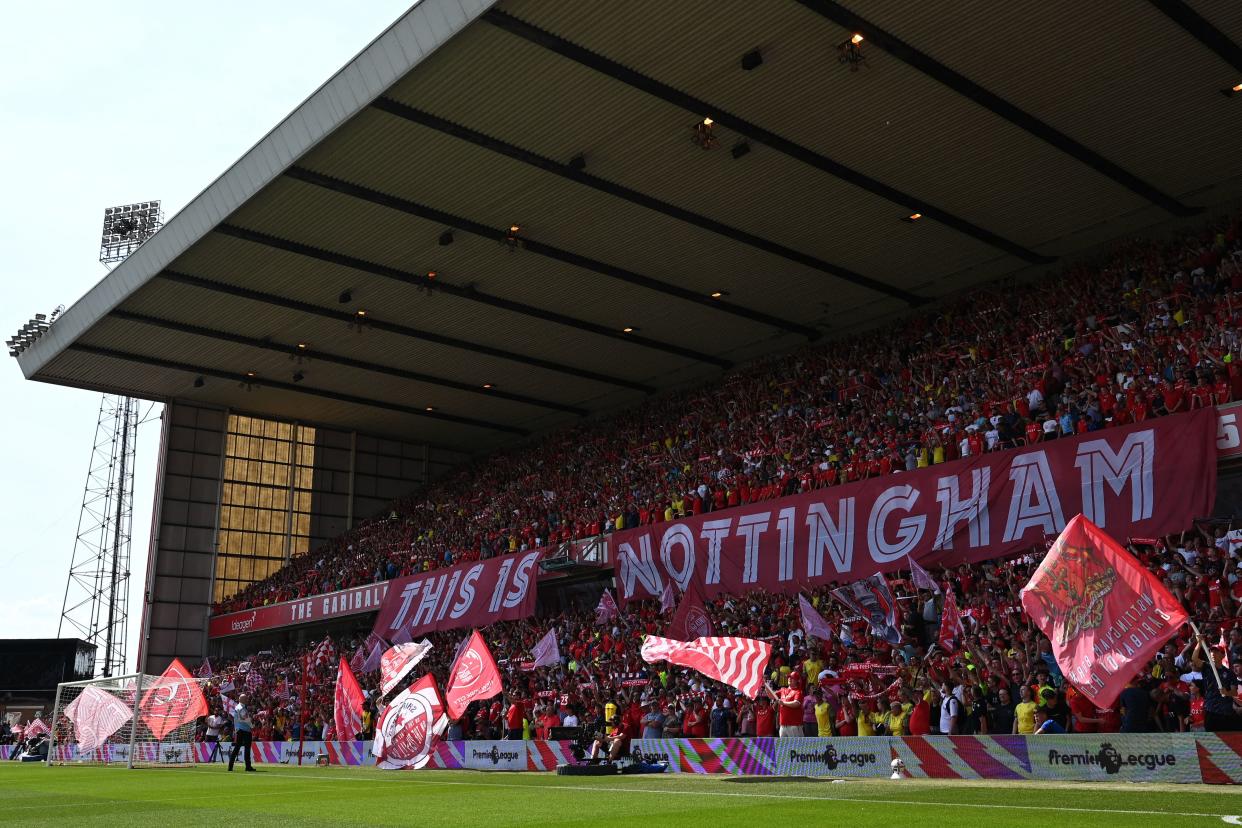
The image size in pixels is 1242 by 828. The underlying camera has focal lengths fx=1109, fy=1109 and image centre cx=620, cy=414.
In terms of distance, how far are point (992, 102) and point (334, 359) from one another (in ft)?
80.7

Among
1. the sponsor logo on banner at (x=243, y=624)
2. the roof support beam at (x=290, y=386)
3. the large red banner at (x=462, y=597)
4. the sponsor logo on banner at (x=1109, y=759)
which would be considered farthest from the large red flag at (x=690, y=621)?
the sponsor logo on banner at (x=243, y=624)

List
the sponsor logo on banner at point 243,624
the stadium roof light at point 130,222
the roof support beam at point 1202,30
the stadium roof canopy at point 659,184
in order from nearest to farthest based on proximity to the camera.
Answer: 1. the roof support beam at point 1202,30
2. the stadium roof canopy at point 659,184
3. the sponsor logo on banner at point 243,624
4. the stadium roof light at point 130,222

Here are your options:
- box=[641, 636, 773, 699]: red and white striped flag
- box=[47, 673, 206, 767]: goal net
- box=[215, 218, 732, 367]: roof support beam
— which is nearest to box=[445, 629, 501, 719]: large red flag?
box=[641, 636, 773, 699]: red and white striped flag

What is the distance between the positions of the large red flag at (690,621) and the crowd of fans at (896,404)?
3.10 metres

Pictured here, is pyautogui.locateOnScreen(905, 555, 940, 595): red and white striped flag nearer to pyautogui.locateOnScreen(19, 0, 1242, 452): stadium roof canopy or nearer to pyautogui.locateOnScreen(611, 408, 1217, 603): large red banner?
pyautogui.locateOnScreen(611, 408, 1217, 603): large red banner

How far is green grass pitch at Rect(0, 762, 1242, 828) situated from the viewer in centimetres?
946

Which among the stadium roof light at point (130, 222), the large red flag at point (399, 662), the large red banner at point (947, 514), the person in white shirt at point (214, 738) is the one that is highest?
the stadium roof light at point (130, 222)

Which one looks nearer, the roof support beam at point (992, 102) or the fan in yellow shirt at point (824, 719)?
the fan in yellow shirt at point (824, 719)

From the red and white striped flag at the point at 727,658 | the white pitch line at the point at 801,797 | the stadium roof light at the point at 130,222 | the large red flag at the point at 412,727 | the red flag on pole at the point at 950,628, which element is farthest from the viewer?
the stadium roof light at the point at 130,222

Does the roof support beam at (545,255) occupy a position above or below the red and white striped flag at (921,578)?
above

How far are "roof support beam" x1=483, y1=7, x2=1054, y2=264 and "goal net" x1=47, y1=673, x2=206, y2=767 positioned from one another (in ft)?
61.3

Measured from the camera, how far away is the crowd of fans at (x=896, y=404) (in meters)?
21.2

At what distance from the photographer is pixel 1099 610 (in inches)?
525

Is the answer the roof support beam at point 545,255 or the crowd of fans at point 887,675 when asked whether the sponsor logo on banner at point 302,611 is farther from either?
the roof support beam at point 545,255
